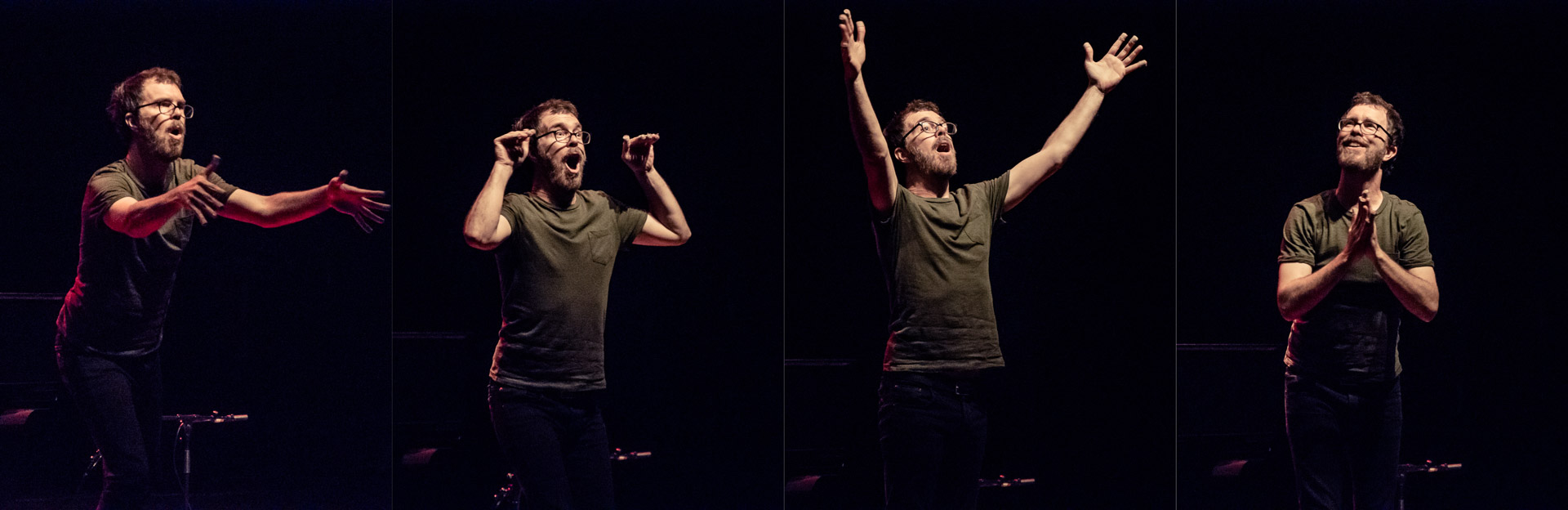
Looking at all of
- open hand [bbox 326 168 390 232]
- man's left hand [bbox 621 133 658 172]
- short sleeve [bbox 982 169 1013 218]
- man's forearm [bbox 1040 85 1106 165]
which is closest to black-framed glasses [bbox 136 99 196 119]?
open hand [bbox 326 168 390 232]

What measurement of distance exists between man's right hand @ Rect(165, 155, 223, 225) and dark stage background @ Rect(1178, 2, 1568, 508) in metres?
3.91

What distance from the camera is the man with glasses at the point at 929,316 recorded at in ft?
11.7

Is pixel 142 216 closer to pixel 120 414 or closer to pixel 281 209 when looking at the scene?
pixel 281 209

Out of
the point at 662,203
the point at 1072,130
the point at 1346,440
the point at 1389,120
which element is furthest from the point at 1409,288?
the point at 662,203

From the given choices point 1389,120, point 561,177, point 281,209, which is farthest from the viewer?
point 1389,120

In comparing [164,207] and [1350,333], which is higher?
[164,207]

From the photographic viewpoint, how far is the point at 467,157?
14.9 feet

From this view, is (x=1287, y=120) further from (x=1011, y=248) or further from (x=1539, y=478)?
(x=1539, y=478)

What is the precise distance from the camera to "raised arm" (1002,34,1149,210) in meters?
3.91

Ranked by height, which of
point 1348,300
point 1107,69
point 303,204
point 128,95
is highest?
point 1107,69

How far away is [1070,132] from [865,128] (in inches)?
37.2

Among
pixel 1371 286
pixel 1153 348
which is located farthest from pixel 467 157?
pixel 1371 286

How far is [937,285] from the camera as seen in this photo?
3.62 m

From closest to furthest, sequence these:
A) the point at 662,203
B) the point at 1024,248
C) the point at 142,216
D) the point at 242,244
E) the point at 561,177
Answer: the point at 561,177 → the point at 142,216 → the point at 662,203 → the point at 242,244 → the point at 1024,248
